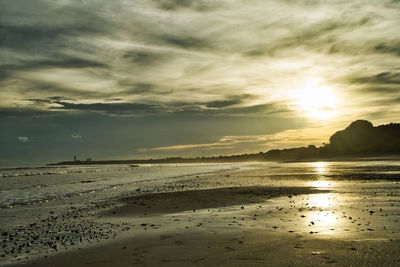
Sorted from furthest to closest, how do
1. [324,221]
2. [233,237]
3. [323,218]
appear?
1. [323,218]
2. [324,221]
3. [233,237]

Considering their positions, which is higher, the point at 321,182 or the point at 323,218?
the point at 323,218

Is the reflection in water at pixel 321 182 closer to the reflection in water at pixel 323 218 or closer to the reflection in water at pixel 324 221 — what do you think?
the reflection in water at pixel 323 218

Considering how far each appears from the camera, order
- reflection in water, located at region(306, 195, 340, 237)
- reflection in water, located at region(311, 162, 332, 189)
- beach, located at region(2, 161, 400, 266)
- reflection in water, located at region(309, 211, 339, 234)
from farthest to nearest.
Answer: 1. reflection in water, located at region(311, 162, 332, 189)
2. reflection in water, located at region(306, 195, 340, 237)
3. reflection in water, located at region(309, 211, 339, 234)
4. beach, located at region(2, 161, 400, 266)

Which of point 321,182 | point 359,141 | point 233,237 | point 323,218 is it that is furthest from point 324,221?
point 359,141

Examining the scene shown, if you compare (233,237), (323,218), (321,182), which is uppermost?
(233,237)

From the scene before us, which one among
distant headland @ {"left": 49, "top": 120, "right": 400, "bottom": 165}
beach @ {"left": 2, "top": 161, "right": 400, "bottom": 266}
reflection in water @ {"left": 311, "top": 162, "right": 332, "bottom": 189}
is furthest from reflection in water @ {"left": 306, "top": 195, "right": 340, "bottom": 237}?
distant headland @ {"left": 49, "top": 120, "right": 400, "bottom": 165}

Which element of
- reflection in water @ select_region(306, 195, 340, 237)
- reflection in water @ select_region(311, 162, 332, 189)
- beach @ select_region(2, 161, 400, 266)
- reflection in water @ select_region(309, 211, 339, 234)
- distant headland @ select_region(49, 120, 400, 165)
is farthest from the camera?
distant headland @ select_region(49, 120, 400, 165)

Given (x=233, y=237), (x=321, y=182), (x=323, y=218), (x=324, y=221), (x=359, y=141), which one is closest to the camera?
(x=233, y=237)

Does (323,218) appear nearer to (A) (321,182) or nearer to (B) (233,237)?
(B) (233,237)

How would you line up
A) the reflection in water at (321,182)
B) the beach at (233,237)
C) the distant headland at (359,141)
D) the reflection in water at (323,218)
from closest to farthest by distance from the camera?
the beach at (233,237), the reflection in water at (323,218), the reflection in water at (321,182), the distant headland at (359,141)

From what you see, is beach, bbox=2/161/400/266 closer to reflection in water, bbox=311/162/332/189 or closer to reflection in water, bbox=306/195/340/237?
reflection in water, bbox=306/195/340/237

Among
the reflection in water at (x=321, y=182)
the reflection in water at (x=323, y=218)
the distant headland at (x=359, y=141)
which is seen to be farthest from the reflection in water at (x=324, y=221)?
the distant headland at (x=359, y=141)

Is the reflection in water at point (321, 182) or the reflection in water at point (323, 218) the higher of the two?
the reflection in water at point (323, 218)

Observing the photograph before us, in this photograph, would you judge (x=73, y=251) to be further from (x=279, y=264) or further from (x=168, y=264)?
(x=279, y=264)
